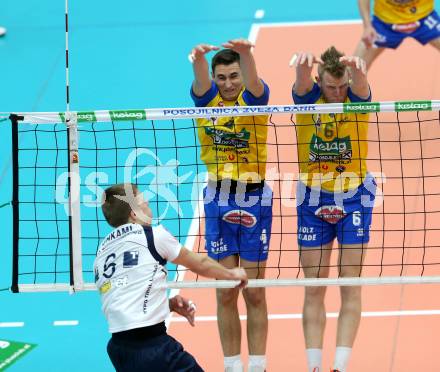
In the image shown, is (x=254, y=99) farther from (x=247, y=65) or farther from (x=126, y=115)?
(x=126, y=115)

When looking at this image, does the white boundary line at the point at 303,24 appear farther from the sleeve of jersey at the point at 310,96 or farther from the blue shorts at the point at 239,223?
the blue shorts at the point at 239,223

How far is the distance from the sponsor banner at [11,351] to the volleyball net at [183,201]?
1.76ft

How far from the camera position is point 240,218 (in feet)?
21.9

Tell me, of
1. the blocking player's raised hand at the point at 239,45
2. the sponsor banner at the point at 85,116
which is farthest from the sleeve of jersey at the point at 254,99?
the sponsor banner at the point at 85,116

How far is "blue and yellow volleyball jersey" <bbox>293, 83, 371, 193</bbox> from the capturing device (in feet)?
21.6

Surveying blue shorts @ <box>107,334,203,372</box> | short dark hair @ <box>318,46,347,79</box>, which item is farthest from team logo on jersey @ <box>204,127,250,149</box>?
blue shorts @ <box>107,334,203,372</box>

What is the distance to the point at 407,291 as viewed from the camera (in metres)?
8.30

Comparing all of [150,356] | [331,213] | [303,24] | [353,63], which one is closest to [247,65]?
[353,63]

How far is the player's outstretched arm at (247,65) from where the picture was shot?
6293 mm

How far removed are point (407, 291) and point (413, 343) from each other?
782 millimetres

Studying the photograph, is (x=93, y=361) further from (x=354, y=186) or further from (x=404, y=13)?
(x=404, y=13)

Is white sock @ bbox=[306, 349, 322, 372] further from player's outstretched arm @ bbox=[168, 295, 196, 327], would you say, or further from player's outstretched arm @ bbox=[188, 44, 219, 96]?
player's outstretched arm @ bbox=[188, 44, 219, 96]

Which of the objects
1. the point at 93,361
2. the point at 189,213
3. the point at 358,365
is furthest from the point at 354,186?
the point at 189,213

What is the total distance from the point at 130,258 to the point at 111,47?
787cm
